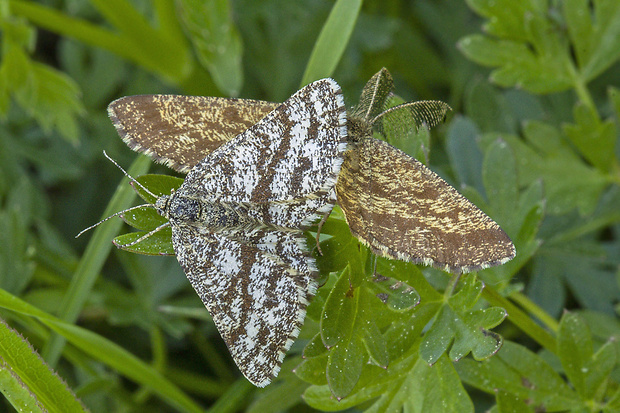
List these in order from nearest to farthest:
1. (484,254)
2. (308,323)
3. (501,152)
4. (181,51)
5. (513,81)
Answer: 1. (484,254)
2. (308,323)
3. (501,152)
4. (513,81)
5. (181,51)

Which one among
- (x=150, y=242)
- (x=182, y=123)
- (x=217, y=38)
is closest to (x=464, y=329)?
(x=150, y=242)

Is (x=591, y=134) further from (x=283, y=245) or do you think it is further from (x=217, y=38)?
(x=217, y=38)

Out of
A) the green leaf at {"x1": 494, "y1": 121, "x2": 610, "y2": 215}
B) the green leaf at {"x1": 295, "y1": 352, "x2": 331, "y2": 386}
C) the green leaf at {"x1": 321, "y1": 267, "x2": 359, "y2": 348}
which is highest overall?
the green leaf at {"x1": 321, "y1": 267, "x2": 359, "y2": 348}

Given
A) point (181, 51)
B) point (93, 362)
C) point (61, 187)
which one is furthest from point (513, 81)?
point (61, 187)

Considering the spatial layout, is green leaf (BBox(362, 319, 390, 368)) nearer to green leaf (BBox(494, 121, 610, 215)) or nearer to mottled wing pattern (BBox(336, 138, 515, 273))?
mottled wing pattern (BBox(336, 138, 515, 273))

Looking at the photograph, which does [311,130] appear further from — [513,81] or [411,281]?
[513,81]

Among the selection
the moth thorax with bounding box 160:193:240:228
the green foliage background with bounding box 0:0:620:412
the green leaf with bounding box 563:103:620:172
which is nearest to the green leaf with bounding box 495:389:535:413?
the green foliage background with bounding box 0:0:620:412

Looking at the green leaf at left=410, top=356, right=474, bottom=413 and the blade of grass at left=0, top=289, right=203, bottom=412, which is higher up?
the green leaf at left=410, top=356, right=474, bottom=413
